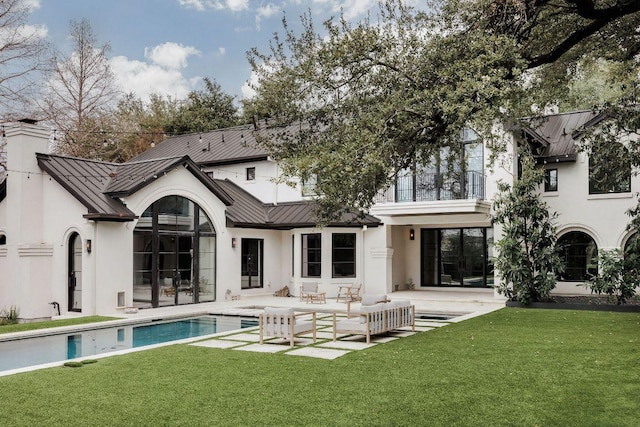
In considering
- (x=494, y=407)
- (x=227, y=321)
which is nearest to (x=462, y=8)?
(x=494, y=407)

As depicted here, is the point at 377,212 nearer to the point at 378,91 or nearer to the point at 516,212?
the point at 516,212

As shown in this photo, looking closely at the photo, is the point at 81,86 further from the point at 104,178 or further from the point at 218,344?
the point at 218,344

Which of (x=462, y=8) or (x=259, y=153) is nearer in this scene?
(x=462, y=8)

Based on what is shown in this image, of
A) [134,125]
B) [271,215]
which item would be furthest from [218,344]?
[134,125]

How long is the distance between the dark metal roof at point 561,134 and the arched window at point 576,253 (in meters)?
2.87

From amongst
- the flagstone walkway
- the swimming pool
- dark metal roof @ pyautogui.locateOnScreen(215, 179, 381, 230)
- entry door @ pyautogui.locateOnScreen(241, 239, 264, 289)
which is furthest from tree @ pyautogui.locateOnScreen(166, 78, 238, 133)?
the flagstone walkway

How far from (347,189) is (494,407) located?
400 cm

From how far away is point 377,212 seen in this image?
21828 mm

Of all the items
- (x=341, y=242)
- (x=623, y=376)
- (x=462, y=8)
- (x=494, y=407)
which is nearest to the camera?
(x=494, y=407)

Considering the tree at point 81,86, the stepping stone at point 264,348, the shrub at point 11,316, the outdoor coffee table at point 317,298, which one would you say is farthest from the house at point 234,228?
the tree at point 81,86

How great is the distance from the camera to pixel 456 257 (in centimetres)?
2483

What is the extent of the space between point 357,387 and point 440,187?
13.6 m

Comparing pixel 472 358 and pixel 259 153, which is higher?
pixel 259 153

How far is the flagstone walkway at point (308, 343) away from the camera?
10891 millimetres
